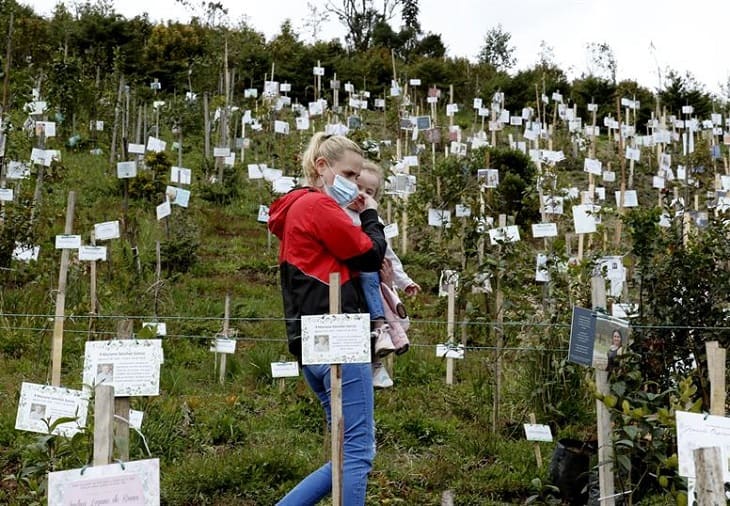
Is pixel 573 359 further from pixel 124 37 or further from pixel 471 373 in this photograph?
pixel 124 37

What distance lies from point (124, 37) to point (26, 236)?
45.7 ft

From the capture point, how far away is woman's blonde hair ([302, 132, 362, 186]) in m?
3.63

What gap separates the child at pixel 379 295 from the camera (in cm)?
368

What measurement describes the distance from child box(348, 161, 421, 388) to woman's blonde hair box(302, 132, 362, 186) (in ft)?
0.67

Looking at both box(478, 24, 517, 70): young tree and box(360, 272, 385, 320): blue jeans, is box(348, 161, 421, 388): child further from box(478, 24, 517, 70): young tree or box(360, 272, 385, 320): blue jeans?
box(478, 24, 517, 70): young tree

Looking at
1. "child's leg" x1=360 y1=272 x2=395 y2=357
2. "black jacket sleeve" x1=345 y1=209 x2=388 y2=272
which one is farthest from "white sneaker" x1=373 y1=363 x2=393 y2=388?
"black jacket sleeve" x1=345 y1=209 x2=388 y2=272

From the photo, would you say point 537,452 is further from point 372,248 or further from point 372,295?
point 372,248

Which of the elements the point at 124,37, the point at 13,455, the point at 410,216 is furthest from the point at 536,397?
the point at 124,37

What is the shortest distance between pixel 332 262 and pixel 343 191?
0.95 ft

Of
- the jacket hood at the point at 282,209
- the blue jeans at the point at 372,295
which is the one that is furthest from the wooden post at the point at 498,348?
the jacket hood at the point at 282,209

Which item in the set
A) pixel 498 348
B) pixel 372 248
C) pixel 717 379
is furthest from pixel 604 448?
pixel 498 348

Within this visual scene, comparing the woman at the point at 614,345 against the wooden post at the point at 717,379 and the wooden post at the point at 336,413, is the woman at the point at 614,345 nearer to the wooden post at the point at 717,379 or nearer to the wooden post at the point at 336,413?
the wooden post at the point at 717,379

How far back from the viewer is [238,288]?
8594 millimetres

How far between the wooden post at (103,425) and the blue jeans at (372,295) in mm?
1189
